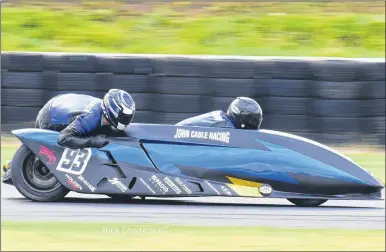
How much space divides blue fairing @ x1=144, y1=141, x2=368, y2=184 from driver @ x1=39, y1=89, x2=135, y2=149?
0.41 m

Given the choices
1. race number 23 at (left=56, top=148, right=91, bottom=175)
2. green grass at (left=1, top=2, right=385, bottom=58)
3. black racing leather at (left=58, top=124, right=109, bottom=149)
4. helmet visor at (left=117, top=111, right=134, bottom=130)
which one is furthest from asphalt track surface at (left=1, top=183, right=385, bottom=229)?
green grass at (left=1, top=2, right=385, bottom=58)

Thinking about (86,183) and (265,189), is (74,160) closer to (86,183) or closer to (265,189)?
(86,183)

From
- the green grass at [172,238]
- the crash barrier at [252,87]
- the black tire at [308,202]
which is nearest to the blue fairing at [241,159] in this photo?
the black tire at [308,202]

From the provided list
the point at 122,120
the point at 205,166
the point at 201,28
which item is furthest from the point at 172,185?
the point at 201,28

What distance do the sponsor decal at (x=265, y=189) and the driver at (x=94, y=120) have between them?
1.29 meters

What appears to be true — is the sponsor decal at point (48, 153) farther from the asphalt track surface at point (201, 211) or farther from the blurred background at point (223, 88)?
the blurred background at point (223, 88)

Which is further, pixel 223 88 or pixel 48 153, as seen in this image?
pixel 223 88

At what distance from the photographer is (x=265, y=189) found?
301 inches

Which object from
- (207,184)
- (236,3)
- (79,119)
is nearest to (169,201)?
(207,184)

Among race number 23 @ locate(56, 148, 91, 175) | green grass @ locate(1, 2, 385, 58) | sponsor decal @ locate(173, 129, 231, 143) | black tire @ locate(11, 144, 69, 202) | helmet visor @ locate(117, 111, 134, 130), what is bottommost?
black tire @ locate(11, 144, 69, 202)

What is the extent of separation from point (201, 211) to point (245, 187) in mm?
447

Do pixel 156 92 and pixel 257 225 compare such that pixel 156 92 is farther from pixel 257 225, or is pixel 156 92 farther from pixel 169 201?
pixel 257 225

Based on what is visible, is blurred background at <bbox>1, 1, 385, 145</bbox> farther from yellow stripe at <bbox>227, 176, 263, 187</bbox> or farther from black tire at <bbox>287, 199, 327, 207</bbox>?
yellow stripe at <bbox>227, 176, 263, 187</bbox>

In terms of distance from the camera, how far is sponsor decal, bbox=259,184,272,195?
763 cm
